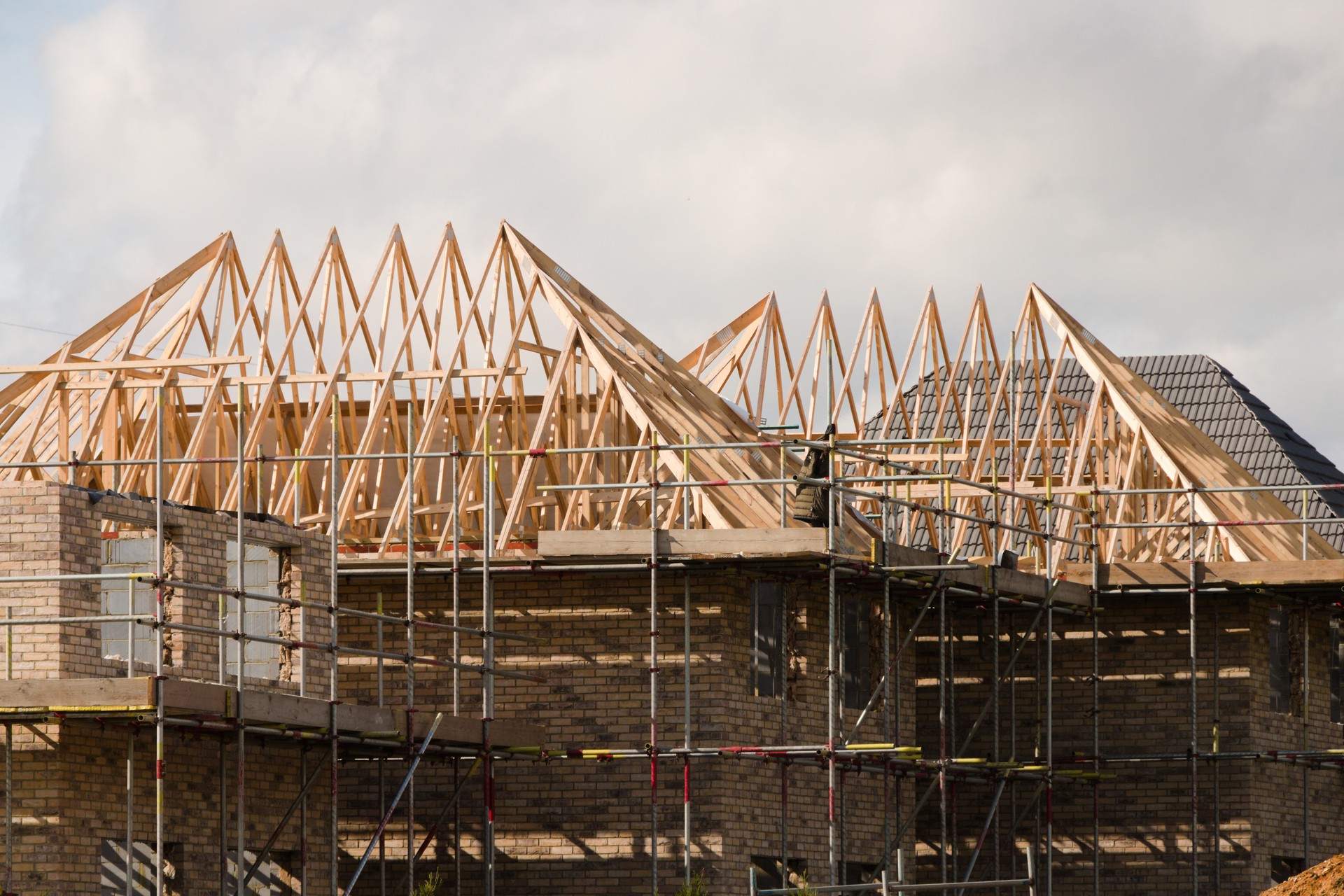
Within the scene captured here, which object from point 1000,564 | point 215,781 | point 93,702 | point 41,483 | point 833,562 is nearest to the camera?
point 93,702

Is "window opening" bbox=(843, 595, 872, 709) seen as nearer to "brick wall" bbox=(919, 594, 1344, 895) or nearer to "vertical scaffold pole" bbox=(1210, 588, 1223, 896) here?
"brick wall" bbox=(919, 594, 1344, 895)

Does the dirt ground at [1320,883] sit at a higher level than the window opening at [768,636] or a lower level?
lower

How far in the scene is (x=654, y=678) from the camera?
819 inches

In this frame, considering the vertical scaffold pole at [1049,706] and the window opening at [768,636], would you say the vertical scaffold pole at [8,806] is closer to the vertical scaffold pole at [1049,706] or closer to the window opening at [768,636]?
the window opening at [768,636]

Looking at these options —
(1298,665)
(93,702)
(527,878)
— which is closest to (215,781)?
(93,702)

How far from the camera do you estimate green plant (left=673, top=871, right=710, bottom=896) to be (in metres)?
20.3

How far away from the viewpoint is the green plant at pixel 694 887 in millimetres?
20300

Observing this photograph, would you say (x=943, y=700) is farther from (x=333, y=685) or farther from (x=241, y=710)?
(x=241, y=710)

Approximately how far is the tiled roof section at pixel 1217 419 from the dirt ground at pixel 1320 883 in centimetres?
2502

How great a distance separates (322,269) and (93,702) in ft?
39.2

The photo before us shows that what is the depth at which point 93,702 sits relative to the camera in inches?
635

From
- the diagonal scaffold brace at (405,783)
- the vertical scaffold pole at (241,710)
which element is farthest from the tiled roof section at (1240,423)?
the vertical scaffold pole at (241,710)

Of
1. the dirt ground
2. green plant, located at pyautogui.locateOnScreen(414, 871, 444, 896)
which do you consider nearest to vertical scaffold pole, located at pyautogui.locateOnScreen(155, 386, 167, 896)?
green plant, located at pyautogui.locateOnScreen(414, 871, 444, 896)

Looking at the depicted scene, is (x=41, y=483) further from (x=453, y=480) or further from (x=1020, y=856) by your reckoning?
(x=1020, y=856)
